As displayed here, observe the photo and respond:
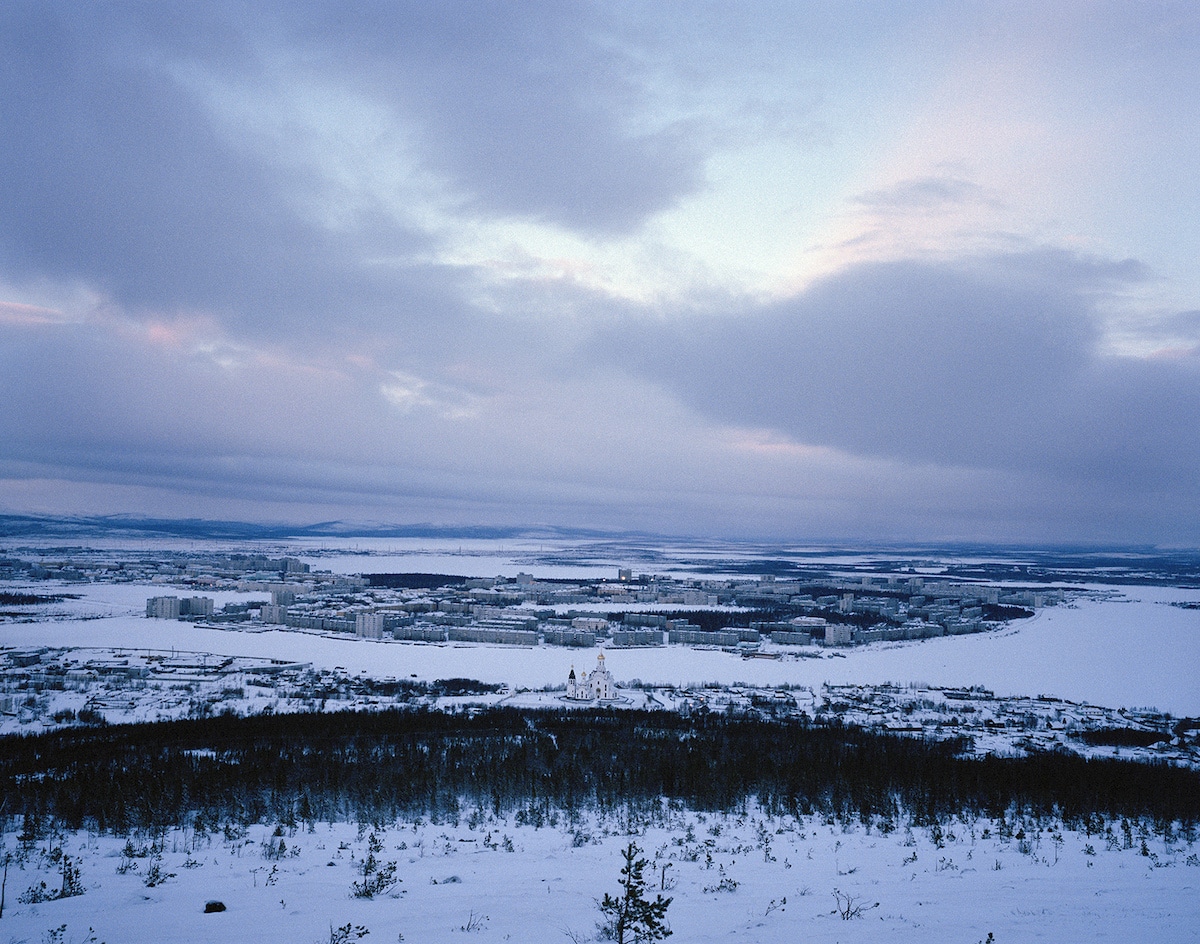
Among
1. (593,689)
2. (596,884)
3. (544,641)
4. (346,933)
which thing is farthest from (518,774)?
(544,641)

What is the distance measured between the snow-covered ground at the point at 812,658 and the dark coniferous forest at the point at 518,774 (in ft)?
58.2

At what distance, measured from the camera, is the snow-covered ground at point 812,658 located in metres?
49.8

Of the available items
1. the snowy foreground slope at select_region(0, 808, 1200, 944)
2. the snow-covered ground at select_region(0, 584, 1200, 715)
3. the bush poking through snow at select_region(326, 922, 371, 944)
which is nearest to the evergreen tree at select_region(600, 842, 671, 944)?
the snowy foreground slope at select_region(0, 808, 1200, 944)

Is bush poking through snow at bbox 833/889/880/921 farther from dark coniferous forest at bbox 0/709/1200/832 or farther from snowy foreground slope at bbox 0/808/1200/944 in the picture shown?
dark coniferous forest at bbox 0/709/1200/832

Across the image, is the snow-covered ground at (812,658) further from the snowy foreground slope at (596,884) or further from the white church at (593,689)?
the snowy foreground slope at (596,884)

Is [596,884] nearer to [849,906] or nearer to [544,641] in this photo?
[849,906]

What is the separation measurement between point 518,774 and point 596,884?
472 inches

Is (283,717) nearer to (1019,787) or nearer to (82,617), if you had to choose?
(1019,787)

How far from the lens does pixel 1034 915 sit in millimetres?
9844

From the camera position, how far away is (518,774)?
22.8 meters

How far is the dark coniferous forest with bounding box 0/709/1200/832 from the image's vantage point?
58.7ft

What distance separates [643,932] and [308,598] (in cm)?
9704

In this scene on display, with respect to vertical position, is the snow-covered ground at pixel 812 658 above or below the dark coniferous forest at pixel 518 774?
below

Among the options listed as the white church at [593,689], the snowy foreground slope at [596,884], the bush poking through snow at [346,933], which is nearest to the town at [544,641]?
the white church at [593,689]
